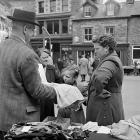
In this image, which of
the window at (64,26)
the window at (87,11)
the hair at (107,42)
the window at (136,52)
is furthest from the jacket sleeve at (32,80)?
the window at (64,26)

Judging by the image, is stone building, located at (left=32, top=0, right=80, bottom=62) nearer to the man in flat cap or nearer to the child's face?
the child's face

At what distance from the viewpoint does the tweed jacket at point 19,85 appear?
8.33ft

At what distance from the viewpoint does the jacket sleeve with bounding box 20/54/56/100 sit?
99.2 inches

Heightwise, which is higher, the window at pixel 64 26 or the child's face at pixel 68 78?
the window at pixel 64 26

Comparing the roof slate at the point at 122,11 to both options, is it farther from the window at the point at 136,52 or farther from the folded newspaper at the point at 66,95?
the folded newspaper at the point at 66,95

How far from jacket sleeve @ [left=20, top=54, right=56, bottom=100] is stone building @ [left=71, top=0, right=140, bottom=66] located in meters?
27.5

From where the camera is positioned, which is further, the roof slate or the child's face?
the roof slate

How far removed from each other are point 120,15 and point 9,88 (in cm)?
2934

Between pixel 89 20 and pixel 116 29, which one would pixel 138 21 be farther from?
pixel 89 20

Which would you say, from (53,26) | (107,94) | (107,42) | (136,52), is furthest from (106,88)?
(53,26)

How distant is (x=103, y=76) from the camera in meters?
3.37

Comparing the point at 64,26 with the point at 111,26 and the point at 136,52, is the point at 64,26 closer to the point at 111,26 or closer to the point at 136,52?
the point at 111,26

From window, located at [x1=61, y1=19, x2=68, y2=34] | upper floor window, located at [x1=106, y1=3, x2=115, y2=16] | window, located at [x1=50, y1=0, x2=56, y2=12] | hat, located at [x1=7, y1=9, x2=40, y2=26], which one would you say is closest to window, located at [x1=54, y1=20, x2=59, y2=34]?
window, located at [x1=61, y1=19, x2=68, y2=34]

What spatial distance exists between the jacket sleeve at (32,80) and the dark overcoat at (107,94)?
1011mm
